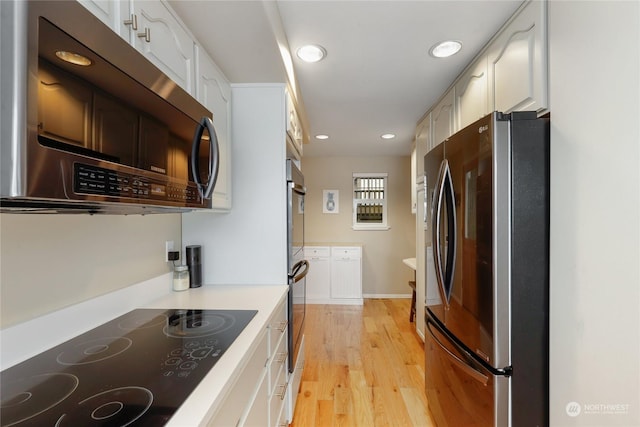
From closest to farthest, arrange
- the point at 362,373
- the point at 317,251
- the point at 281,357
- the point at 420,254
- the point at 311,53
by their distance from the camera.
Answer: the point at 281,357 < the point at 311,53 < the point at 362,373 < the point at 420,254 < the point at 317,251

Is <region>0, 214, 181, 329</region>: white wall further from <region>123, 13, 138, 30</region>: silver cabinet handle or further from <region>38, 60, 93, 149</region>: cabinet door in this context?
<region>123, 13, 138, 30</region>: silver cabinet handle

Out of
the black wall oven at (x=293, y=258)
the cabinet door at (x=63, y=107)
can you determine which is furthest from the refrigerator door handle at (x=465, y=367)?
the cabinet door at (x=63, y=107)

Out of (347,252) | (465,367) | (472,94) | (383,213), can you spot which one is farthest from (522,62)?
(383,213)

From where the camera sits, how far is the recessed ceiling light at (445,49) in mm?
1581

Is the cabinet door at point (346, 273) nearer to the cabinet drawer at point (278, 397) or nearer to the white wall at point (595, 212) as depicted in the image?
the cabinet drawer at point (278, 397)

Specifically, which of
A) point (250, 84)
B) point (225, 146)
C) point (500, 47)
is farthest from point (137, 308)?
point (500, 47)

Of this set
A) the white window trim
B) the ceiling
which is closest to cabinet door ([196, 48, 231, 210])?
the ceiling

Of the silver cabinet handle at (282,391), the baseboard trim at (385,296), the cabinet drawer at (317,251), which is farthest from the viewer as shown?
the baseboard trim at (385,296)

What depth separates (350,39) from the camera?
1.54m

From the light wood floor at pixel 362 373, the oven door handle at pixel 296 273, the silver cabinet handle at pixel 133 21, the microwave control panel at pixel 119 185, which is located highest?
the silver cabinet handle at pixel 133 21

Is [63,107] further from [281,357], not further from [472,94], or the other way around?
[472,94]

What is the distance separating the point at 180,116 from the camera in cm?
96

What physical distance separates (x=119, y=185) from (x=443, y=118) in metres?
2.21

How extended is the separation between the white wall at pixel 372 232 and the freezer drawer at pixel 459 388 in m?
2.86
